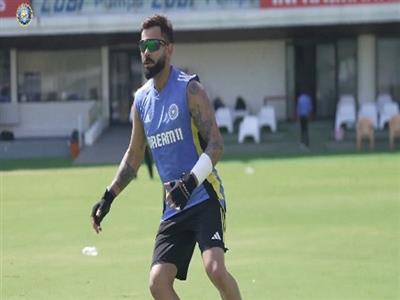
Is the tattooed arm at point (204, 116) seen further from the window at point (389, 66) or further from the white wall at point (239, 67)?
the window at point (389, 66)

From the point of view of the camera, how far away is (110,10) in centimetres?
3597

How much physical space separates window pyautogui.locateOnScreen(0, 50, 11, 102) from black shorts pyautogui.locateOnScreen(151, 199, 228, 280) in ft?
112

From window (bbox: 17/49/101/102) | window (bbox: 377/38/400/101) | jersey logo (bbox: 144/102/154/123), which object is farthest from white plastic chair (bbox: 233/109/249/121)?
jersey logo (bbox: 144/102/154/123)

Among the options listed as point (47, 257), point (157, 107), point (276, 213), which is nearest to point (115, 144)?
point (276, 213)

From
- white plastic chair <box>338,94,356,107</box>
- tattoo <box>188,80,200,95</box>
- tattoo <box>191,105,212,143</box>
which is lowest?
white plastic chair <box>338,94,356,107</box>

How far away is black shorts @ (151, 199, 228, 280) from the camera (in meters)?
6.88

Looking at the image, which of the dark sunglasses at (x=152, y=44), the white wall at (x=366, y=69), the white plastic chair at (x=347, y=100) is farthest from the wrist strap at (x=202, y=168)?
the white wall at (x=366, y=69)

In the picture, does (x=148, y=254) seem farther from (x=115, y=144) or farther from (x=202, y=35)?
Answer: (x=202, y=35)

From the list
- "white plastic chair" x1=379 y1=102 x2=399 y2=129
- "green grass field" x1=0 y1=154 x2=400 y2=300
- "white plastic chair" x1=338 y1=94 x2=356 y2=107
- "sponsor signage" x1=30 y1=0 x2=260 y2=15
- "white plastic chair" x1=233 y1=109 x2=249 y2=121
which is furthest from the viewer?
"white plastic chair" x1=233 y1=109 x2=249 y2=121

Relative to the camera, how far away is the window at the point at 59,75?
4044cm

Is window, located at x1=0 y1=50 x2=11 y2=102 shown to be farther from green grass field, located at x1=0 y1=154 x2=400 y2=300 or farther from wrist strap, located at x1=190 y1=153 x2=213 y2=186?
wrist strap, located at x1=190 y1=153 x2=213 y2=186

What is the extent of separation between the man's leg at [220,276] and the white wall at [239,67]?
32.4m

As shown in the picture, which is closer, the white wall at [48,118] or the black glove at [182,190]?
the black glove at [182,190]

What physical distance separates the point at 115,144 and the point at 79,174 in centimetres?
915
